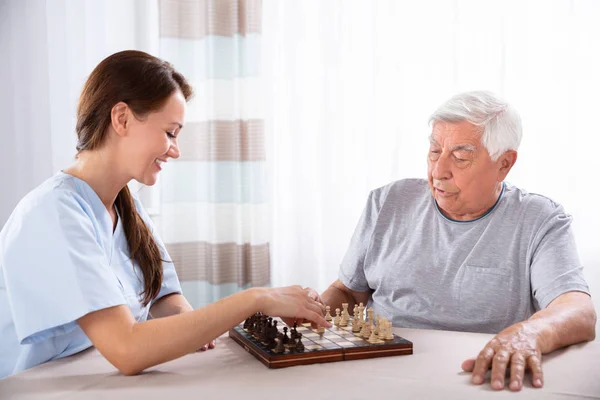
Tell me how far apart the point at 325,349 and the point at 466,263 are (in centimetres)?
74

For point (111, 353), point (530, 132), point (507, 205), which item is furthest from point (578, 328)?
point (530, 132)

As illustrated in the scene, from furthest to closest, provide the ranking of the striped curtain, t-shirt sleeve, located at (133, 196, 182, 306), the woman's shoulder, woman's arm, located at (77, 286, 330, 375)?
the striped curtain < t-shirt sleeve, located at (133, 196, 182, 306) < the woman's shoulder < woman's arm, located at (77, 286, 330, 375)

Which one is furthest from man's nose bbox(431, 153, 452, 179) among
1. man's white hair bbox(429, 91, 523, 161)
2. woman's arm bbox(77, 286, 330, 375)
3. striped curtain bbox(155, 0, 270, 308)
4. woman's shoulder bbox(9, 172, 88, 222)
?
striped curtain bbox(155, 0, 270, 308)

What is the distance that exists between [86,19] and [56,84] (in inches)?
14.8

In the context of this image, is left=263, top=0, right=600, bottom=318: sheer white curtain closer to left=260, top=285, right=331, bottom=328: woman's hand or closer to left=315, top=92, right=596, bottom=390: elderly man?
left=315, top=92, right=596, bottom=390: elderly man

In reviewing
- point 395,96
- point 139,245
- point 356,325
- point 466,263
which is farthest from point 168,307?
point 395,96

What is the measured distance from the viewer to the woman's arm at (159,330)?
1.29 m

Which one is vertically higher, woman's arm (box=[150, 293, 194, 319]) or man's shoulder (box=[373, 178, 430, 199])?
man's shoulder (box=[373, 178, 430, 199])

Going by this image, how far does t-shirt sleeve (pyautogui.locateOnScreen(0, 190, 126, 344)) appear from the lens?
4.34 ft

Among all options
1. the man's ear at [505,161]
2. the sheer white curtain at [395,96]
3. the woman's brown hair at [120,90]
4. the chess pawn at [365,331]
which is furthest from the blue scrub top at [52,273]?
the sheer white curtain at [395,96]

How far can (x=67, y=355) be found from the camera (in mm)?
1479

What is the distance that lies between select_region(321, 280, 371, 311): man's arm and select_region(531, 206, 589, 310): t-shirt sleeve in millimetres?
579

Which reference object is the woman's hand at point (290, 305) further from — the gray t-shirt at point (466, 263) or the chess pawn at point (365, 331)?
the gray t-shirt at point (466, 263)

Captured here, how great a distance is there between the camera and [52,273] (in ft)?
4.39
